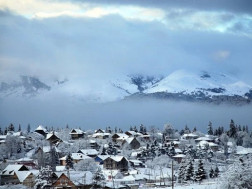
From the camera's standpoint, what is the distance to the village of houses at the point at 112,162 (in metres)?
79.8

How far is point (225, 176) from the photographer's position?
55.9 m

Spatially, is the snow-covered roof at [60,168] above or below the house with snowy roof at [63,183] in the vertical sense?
above

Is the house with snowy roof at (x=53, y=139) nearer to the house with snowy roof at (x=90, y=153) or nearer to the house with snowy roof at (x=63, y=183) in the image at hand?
the house with snowy roof at (x=90, y=153)

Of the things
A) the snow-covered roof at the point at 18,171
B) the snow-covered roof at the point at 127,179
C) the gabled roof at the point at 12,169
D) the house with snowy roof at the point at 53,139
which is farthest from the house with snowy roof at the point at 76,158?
the house with snowy roof at the point at 53,139

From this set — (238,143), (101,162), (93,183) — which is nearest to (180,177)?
(93,183)

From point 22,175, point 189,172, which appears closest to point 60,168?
point 22,175

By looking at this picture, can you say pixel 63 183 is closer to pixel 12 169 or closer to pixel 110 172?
pixel 12 169

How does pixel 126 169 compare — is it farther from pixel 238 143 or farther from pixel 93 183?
pixel 238 143

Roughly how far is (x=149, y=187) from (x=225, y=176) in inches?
1038

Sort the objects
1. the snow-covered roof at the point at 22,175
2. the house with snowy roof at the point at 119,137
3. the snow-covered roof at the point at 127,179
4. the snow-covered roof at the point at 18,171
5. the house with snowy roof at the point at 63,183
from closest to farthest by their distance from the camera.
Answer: the house with snowy roof at the point at 63,183 < the snow-covered roof at the point at 22,175 < the snow-covered roof at the point at 18,171 < the snow-covered roof at the point at 127,179 < the house with snowy roof at the point at 119,137

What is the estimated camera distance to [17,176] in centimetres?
8500

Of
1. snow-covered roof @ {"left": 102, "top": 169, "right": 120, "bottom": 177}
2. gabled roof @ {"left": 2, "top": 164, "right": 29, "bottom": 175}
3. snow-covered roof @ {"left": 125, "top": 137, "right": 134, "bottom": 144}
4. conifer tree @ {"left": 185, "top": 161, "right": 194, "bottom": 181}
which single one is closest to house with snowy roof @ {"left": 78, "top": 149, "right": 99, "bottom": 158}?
snow-covered roof @ {"left": 102, "top": 169, "right": 120, "bottom": 177}

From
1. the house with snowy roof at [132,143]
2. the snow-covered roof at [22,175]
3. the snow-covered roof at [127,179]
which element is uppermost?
the house with snowy roof at [132,143]

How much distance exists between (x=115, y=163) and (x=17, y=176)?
81.9 feet
